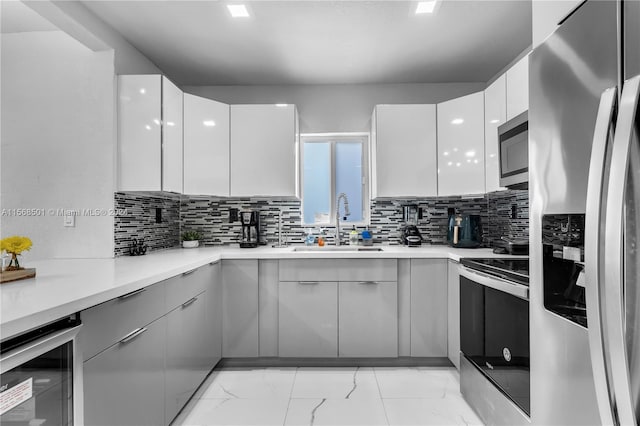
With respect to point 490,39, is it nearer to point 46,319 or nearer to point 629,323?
→ point 629,323

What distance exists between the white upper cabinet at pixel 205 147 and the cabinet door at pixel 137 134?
14.9 inches

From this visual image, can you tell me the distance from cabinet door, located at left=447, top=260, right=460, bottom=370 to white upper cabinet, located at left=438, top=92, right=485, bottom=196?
63cm

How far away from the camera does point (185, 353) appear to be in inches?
76.0

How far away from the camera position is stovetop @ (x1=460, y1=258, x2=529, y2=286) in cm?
149

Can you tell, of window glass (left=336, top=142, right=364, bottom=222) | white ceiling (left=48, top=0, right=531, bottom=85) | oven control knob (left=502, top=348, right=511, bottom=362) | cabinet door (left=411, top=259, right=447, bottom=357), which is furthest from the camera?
window glass (left=336, top=142, right=364, bottom=222)

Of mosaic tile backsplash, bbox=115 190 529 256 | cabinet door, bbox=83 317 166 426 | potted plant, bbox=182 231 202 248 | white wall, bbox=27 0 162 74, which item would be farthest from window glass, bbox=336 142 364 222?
cabinet door, bbox=83 317 166 426

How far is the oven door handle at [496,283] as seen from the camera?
1.44 metres

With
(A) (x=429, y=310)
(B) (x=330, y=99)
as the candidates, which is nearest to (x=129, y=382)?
(A) (x=429, y=310)

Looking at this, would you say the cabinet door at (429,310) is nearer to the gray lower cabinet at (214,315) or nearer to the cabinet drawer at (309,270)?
the cabinet drawer at (309,270)

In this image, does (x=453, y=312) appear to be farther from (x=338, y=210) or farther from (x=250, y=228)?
(x=250, y=228)

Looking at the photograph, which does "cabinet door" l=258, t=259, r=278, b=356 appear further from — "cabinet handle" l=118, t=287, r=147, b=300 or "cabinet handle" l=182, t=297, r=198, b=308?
"cabinet handle" l=118, t=287, r=147, b=300

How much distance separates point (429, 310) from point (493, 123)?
141 centimetres

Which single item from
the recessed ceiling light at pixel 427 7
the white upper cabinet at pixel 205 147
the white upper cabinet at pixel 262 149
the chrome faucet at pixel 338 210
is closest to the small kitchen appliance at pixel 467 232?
the chrome faucet at pixel 338 210

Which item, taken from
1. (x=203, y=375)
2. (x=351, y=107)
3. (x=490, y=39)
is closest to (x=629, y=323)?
(x=203, y=375)
